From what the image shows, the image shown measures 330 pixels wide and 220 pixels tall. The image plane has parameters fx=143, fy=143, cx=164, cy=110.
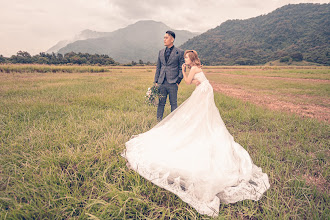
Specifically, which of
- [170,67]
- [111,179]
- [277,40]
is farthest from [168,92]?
[277,40]

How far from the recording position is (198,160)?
2355 millimetres

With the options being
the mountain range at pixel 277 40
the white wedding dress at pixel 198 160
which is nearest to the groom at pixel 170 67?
the white wedding dress at pixel 198 160

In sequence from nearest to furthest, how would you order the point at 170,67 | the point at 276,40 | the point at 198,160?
the point at 198,160 < the point at 170,67 < the point at 276,40

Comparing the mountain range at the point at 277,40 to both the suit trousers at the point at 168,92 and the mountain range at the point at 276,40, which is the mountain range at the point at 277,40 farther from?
the suit trousers at the point at 168,92

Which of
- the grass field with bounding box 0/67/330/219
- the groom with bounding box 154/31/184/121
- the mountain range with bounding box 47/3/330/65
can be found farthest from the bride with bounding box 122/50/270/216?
the mountain range with bounding box 47/3/330/65

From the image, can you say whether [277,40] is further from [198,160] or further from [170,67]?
[198,160]

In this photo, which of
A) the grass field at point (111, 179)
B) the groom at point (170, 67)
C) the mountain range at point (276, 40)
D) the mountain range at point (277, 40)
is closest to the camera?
the grass field at point (111, 179)

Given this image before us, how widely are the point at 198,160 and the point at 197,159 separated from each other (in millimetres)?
26

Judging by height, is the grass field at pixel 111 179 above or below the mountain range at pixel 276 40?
below

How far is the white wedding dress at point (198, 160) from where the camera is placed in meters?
1.97

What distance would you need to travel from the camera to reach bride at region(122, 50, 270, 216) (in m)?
1.97

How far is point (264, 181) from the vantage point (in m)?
2.21

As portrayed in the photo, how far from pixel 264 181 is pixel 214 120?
1.37 m

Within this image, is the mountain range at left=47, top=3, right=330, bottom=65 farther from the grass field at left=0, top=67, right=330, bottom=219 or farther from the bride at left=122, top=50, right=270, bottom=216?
the bride at left=122, top=50, right=270, bottom=216
